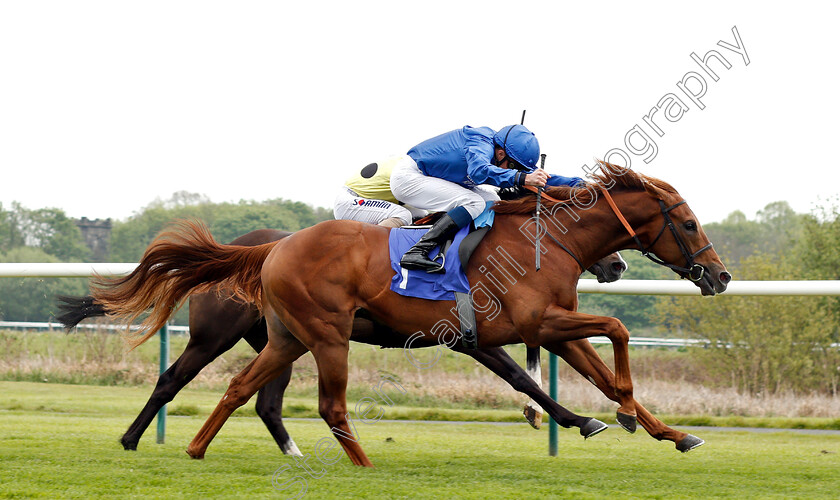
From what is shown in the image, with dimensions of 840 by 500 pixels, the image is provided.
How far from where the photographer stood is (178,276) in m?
4.95

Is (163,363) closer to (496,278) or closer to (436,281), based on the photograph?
(436,281)

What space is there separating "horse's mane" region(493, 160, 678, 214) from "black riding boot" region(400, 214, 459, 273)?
0.40 meters

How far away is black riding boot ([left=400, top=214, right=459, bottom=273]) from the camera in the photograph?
4258 mm

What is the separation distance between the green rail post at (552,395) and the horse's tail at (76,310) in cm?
302

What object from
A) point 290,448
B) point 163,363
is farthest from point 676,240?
point 163,363

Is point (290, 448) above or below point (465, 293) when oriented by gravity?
below

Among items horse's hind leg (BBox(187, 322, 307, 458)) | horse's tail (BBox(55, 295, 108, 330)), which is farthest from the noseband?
horse's tail (BBox(55, 295, 108, 330))

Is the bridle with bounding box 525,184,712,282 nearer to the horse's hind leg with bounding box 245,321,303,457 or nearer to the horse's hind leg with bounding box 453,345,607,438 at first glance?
the horse's hind leg with bounding box 453,345,607,438

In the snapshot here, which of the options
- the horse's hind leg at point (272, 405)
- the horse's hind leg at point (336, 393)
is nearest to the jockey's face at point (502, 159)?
the horse's hind leg at point (336, 393)

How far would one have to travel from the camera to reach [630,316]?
23.4 ft

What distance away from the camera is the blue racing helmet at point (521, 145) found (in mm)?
4555

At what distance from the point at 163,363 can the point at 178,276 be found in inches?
34.3

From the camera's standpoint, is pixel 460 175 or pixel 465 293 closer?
pixel 465 293

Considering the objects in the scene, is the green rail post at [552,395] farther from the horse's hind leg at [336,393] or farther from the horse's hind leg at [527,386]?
the horse's hind leg at [336,393]
